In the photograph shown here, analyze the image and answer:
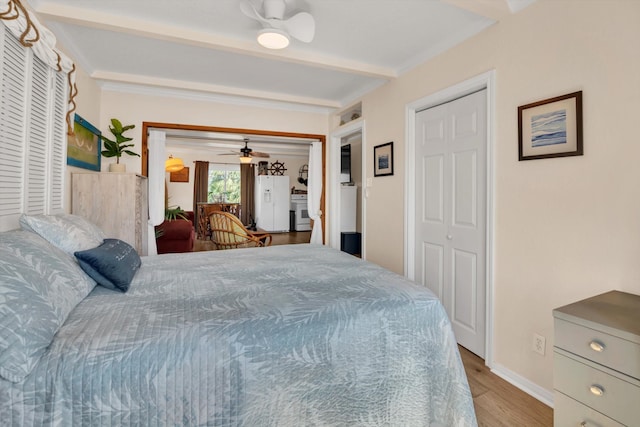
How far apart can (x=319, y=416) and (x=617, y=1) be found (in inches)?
93.3

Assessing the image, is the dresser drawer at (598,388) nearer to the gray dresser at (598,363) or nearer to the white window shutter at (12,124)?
the gray dresser at (598,363)

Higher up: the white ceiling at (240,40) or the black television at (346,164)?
the white ceiling at (240,40)

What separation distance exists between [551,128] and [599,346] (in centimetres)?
120

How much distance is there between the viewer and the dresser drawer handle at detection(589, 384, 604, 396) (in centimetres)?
126

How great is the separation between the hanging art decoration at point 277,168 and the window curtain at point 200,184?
187cm

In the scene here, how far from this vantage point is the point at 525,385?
200 centimetres

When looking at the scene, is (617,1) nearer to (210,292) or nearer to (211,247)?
(210,292)

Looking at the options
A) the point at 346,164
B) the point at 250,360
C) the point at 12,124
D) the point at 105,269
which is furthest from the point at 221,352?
the point at 346,164

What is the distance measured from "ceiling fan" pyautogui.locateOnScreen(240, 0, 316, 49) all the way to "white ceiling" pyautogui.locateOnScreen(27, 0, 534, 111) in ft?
0.46

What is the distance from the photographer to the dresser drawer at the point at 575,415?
4.11 feet

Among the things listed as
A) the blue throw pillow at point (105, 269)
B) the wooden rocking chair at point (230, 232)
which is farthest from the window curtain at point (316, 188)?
the blue throw pillow at point (105, 269)

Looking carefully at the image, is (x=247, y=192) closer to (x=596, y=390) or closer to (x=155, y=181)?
(x=155, y=181)

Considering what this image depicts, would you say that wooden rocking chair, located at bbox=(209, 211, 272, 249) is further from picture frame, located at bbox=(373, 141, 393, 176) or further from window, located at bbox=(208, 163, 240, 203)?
window, located at bbox=(208, 163, 240, 203)

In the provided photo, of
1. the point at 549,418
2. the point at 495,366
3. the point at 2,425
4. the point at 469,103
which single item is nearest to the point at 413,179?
the point at 469,103
